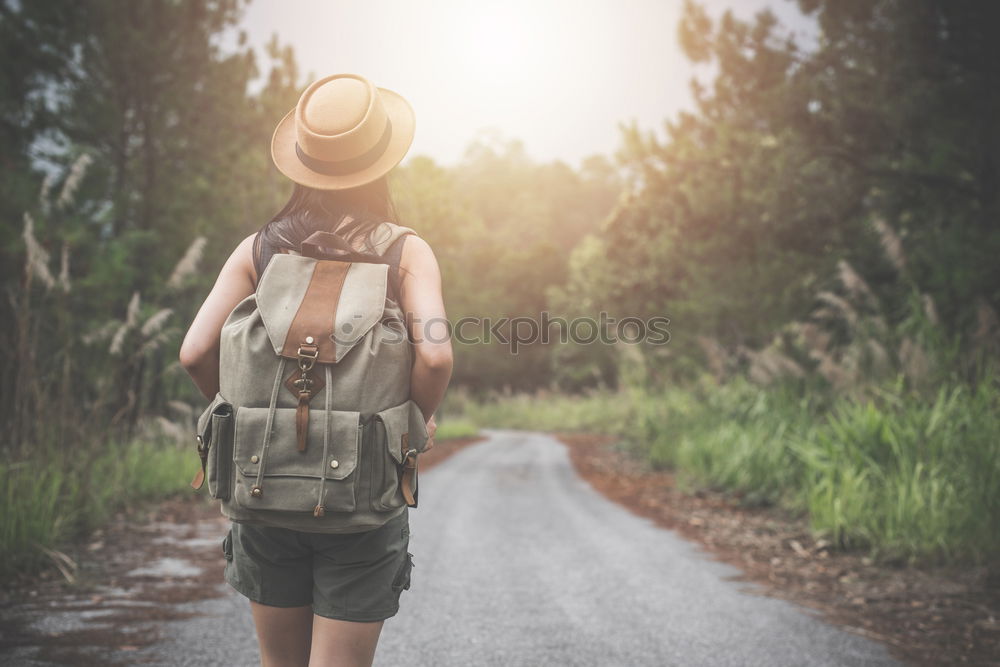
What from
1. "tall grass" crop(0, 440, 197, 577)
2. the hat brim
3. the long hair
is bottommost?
"tall grass" crop(0, 440, 197, 577)

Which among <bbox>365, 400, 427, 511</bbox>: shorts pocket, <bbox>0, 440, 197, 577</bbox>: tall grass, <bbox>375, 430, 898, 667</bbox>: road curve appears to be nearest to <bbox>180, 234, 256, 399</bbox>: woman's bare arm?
<bbox>365, 400, 427, 511</bbox>: shorts pocket

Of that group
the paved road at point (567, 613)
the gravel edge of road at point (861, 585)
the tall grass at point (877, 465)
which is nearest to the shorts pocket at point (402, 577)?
the paved road at point (567, 613)

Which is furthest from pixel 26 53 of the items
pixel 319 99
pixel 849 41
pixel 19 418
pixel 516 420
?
pixel 516 420

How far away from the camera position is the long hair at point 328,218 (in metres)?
1.61

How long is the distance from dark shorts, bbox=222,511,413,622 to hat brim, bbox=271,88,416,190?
0.80m

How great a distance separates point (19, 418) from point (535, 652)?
368 cm

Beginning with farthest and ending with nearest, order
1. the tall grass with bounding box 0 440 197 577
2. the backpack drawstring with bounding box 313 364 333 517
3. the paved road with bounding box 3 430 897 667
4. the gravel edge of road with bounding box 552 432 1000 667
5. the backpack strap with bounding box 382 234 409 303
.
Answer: the tall grass with bounding box 0 440 197 577
the gravel edge of road with bounding box 552 432 1000 667
the paved road with bounding box 3 430 897 667
the backpack strap with bounding box 382 234 409 303
the backpack drawstring with bounding box 313 364 333 517

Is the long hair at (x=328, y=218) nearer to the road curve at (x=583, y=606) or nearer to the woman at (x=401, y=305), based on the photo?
the woman at (x=401, y=305)

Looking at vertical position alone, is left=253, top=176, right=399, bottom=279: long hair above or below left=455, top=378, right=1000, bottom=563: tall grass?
above

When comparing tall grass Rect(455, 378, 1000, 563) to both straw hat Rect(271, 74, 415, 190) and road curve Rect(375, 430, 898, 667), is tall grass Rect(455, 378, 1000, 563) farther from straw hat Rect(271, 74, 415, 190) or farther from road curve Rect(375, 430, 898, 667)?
straw hat Rect(271, 74, 415, 190)

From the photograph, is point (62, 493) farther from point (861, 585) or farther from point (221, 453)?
point (861, 585)

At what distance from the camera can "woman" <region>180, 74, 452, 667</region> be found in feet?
4.88

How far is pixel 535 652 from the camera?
10.2 ft

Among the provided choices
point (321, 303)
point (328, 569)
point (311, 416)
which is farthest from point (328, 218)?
point (328, 569)
